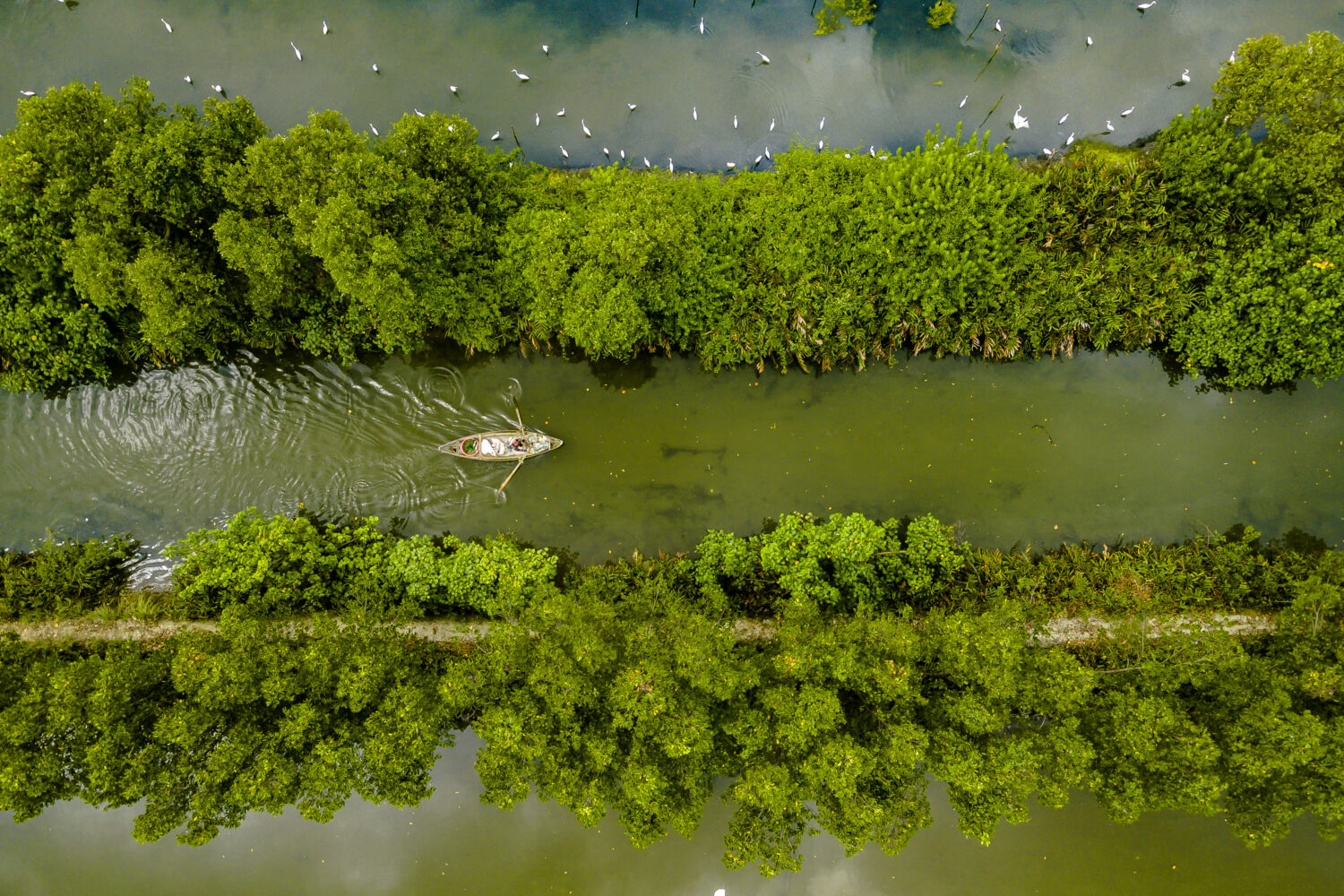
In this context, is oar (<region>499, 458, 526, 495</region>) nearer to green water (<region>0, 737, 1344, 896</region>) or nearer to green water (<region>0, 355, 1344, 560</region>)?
green water (<region>0, 355, 1344, 560</region>)

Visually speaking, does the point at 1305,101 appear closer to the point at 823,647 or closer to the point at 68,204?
the point at 823,647

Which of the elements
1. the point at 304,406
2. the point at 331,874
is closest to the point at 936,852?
the point at 331,874

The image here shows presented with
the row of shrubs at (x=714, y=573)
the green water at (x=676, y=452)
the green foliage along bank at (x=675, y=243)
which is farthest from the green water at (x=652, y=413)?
the green foliage along bank at (x=675, y=243)

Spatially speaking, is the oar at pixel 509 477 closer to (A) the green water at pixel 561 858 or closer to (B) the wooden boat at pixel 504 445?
(B) the wooden boat at pixel 504 445

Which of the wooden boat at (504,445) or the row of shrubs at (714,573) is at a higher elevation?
the wooden boat at (504,445)

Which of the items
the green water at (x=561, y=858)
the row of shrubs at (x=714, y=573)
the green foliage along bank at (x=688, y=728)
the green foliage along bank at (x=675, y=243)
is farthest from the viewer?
the green water at (x=561, y=858)

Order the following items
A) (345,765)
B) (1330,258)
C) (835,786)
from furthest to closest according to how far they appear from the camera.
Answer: (1330,258), (345,765), (835,786)

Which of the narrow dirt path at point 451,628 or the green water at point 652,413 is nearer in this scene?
the narrow dirt path at point 451,628

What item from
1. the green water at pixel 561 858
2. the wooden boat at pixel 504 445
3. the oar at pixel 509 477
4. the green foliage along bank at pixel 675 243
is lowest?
the green water at pixel 561 858
